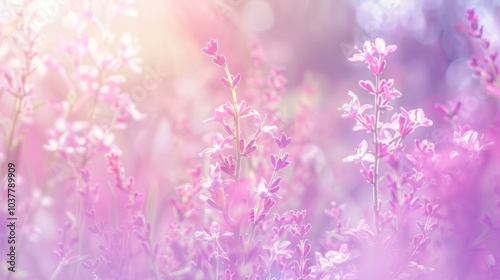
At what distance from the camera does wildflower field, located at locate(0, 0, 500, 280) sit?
46cm

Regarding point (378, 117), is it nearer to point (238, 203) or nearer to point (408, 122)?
point (408, 122)

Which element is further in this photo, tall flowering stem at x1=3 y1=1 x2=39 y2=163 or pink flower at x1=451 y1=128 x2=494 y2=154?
tall flowering stem at x1=3 y1=1 x2=39 y2=163

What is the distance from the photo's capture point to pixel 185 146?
71cm

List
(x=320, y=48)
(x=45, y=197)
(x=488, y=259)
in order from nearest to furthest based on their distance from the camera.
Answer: (x=488, y=259) < (x=45, y=197) < (x=320, y=48)

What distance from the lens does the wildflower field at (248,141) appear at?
1.52ft

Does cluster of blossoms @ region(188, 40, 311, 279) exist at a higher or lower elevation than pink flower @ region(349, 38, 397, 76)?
lower

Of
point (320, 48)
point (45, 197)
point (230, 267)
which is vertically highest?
point (320, 48)

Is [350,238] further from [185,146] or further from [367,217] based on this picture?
[185,146]

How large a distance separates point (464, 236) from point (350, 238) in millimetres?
117

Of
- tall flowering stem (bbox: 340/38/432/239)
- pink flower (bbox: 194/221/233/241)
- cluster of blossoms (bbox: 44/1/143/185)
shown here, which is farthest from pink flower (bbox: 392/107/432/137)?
cluster of blossoms (bbox: 44/1/143/185)

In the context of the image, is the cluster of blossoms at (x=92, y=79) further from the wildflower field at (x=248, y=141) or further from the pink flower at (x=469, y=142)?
the pink flower at (x=469, y=142)

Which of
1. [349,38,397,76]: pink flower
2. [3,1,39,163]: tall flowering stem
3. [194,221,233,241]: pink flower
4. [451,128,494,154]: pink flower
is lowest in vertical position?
[194,221,233,241]: pink flower

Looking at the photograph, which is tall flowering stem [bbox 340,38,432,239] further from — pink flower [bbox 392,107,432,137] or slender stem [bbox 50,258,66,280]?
slender stem [bbox 50,258,66,280]

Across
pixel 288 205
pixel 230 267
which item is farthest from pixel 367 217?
pixel 230 267
